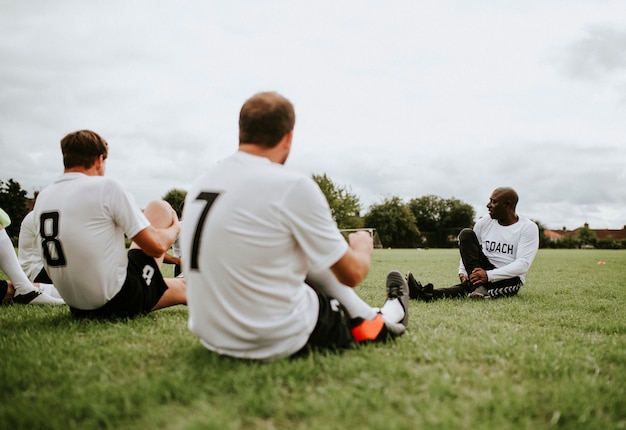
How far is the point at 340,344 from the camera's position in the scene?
119 inches

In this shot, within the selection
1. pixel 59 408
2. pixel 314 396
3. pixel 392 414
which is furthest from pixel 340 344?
pixel 59 408

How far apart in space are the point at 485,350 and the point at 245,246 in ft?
6.71

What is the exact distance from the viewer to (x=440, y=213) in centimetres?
11256

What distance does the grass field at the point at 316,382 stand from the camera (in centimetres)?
203

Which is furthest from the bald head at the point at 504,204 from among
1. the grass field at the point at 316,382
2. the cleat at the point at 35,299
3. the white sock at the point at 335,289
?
the cleat at the point at 35,299

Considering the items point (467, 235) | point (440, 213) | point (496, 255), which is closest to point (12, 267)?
point (467, 235)

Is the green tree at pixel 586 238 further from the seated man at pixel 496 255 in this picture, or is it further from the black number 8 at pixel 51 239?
the black number 8 at pixel 51 239

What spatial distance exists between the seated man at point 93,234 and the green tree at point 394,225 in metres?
85.7

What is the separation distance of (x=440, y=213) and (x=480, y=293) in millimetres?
110807

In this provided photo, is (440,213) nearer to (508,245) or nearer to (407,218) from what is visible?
(407,218)

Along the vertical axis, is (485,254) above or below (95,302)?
above

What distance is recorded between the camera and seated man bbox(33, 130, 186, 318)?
3555 millimetres

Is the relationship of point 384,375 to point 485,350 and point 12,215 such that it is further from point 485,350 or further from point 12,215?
point 12,215

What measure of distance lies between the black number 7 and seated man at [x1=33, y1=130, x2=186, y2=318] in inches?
55.3
